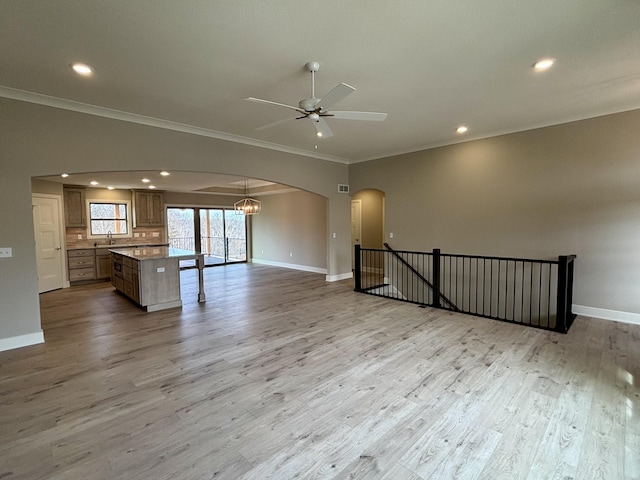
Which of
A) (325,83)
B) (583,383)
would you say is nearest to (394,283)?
(583,383)

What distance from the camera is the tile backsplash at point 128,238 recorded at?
26.5ft

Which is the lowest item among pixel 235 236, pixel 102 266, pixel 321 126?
pixel 102 266

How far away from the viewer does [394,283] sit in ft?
23.7

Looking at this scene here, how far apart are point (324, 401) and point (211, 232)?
31.8 ft

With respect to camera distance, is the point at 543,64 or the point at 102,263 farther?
Answer: the point at 102,263

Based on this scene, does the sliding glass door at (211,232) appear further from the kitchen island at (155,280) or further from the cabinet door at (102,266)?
the kitchen island at (155,280)

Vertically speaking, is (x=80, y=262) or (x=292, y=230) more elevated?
(x=292, y=230)

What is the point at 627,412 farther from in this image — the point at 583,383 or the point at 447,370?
the point at 447,370

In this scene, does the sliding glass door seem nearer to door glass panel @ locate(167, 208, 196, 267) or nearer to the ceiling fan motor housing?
door glass panel @ locate(167, 208, 196, 267)

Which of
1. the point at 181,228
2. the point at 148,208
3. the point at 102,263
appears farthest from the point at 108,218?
the point at 181,228

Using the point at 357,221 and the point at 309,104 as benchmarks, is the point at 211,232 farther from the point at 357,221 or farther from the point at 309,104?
the point at 309,104

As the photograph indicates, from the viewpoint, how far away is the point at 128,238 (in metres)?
9.12

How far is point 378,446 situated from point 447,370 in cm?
133

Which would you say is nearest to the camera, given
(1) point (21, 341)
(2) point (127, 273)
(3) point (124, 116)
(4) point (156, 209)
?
(1) point (21, 341)
